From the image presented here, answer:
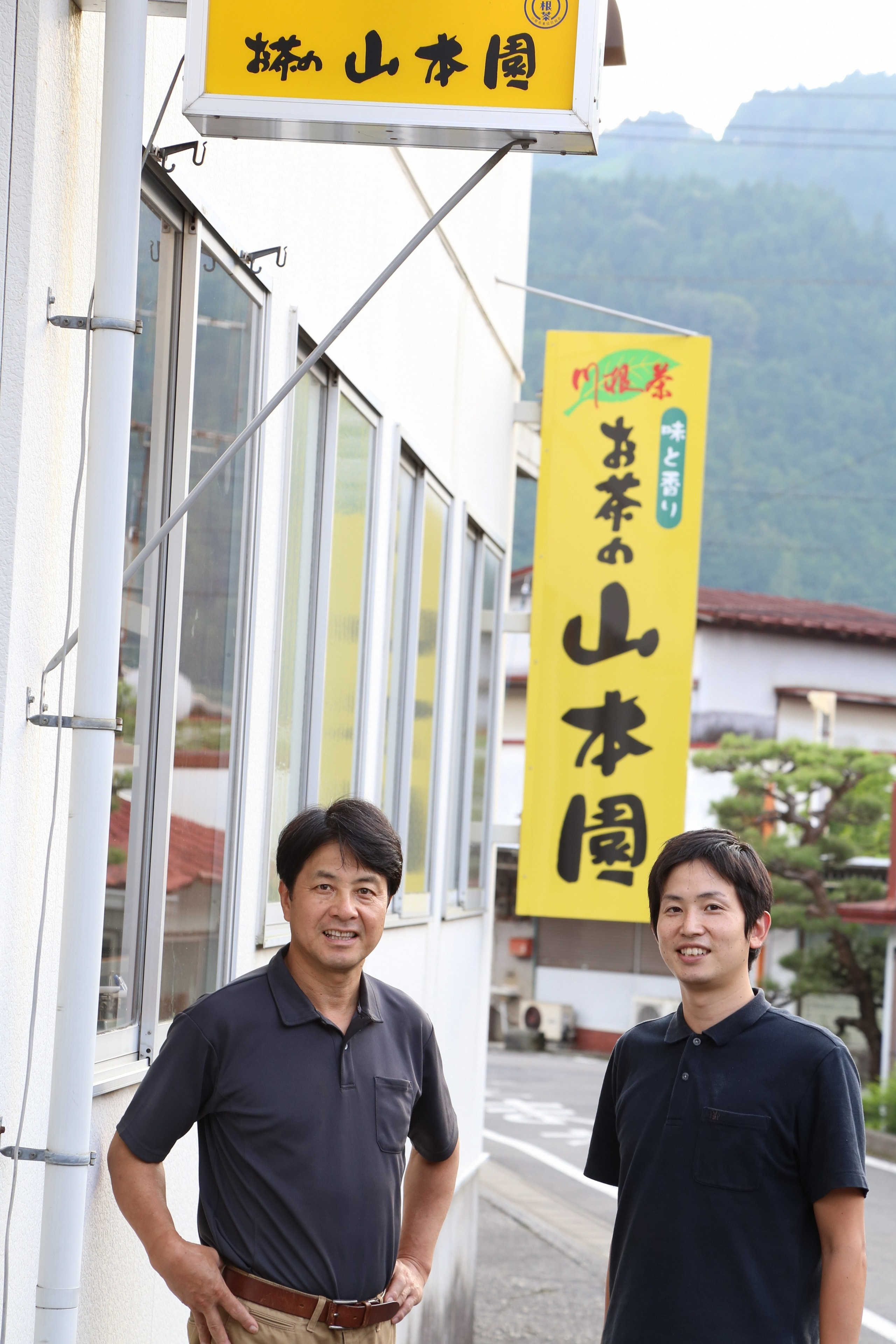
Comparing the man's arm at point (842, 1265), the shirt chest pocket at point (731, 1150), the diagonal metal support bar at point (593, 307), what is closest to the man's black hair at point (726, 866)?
the shirt chest pocket at point (731, 1150)

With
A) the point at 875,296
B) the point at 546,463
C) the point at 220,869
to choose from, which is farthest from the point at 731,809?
the point at 875,296

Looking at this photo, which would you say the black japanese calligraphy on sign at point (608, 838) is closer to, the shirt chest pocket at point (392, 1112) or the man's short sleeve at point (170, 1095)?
the shirt chest pocket at point (392, 1112)

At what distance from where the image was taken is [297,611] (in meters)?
5.23

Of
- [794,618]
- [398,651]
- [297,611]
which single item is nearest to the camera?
[297,611]

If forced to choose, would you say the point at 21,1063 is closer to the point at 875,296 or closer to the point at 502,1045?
the point at 502,1045

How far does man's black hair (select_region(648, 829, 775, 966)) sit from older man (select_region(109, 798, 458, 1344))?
52cm

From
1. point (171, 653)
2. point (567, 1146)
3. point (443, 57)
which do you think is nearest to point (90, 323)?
point (443, 57)

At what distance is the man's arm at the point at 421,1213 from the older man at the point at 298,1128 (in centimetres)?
5

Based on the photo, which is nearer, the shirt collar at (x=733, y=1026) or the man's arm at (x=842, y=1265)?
the man's arm at (x=842, y=1265)

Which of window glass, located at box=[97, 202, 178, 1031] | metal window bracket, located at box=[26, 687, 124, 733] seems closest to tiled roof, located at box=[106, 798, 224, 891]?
window glass, located at box=[97, 202, 178, 1031]

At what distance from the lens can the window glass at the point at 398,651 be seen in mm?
6812

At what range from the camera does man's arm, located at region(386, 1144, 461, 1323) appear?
3164 mm

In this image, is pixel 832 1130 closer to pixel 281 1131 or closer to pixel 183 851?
pixel 281 1131

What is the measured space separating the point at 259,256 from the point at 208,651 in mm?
1143
